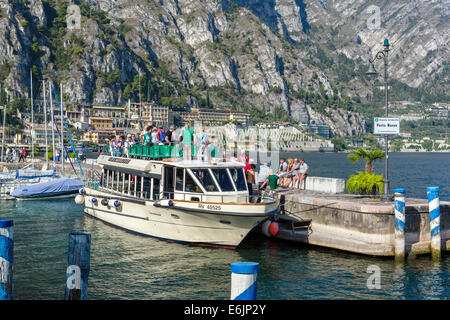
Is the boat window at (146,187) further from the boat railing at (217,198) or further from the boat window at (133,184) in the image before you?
the boat railing at (217,198)

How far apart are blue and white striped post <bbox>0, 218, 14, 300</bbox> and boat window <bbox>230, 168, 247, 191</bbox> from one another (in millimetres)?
10738

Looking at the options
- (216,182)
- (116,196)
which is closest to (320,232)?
(216,182)

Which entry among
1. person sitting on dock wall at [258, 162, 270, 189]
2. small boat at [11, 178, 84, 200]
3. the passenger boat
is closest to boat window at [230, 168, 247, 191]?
the passenger boat

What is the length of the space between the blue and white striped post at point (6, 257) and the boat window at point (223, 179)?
10.2 meters

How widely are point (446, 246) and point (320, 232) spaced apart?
4.92m

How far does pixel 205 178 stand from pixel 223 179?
0.73 meters

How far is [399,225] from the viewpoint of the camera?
1695 cm

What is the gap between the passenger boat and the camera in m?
18.0

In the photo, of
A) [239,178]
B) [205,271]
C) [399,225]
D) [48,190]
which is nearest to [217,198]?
[239,178]

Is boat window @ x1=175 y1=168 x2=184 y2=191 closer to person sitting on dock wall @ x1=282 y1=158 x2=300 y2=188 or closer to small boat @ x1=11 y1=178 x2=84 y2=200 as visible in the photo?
person sitting on dock wall @ x1=282 y1=158 x2=300 y2=188

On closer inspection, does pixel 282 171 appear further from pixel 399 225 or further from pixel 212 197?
pixel 399 225

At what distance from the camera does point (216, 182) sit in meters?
18.8
